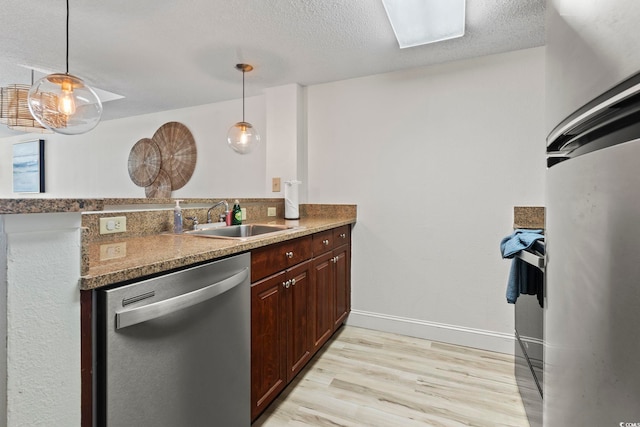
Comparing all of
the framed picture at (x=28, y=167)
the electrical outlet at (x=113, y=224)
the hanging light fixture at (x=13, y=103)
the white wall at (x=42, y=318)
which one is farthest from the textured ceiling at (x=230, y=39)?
the framed picture at (x=28, y=167)

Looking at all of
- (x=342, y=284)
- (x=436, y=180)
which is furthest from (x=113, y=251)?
(x=436, y=180)

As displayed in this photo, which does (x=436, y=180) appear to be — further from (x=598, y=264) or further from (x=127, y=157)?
(x=127, y=157)

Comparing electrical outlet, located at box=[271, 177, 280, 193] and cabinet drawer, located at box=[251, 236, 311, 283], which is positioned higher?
electrical outlet, located at box=[271, 177, 280, 193]

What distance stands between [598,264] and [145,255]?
119cm

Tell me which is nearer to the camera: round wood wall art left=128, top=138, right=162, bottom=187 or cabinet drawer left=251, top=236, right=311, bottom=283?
cabinet drawer left=251, top=236, right=311, bottom=283

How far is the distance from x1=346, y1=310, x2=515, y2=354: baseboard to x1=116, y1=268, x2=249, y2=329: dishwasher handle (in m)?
1.77

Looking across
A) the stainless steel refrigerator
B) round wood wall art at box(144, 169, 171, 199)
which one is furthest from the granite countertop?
round wood wall art at box(144, 169, 171, 199)

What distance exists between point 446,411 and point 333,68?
98.2 inches

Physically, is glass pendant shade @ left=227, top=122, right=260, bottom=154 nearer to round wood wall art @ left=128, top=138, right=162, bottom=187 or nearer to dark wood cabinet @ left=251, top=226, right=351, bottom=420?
dark wood cabinet @ left=251, top=226, right=351, bottom=420

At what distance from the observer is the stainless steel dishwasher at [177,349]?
0.82m

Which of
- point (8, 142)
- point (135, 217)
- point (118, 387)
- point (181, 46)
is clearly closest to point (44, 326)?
point (118, 387)

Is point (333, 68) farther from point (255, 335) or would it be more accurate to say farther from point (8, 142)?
point (8, 142)

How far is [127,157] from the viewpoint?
4215mm

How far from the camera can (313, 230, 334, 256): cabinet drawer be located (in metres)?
2.07
